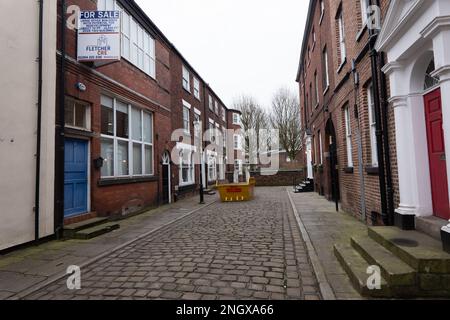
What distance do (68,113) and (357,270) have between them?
7.90 m

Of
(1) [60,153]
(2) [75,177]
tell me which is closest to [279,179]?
(2) [75,177]

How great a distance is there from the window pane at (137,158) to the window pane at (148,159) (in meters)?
0.51

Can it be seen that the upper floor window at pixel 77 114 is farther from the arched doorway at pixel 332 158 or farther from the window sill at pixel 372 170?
the arched doorway at pixel 332 158

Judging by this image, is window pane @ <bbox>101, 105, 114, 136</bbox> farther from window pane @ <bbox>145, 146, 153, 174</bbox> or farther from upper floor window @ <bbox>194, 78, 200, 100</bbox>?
upper floor window @ <bbox>194, 78, 200, 100</bbox>

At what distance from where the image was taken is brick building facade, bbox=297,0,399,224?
6871 mm

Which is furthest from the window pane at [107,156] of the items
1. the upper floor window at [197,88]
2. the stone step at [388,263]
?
the upper floor window at [197,88]

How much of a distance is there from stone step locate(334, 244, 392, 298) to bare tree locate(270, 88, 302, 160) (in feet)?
95.9

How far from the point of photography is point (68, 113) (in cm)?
796

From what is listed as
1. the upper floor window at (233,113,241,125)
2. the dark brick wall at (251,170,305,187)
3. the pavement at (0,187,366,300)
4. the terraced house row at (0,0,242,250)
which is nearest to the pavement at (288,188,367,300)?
the pavement at (0,187,366,300)

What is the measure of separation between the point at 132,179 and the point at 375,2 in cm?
918

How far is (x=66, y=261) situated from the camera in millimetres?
5348

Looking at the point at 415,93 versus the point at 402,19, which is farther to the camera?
the point at 415,93
